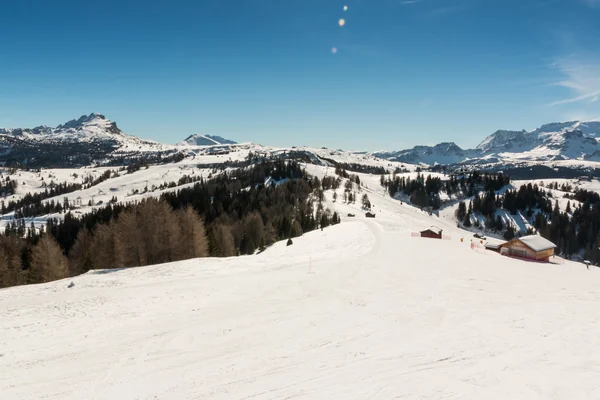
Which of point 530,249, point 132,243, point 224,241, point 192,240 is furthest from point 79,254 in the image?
point 530,249

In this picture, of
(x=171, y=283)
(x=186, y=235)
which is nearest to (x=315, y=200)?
(x=186, y=235)

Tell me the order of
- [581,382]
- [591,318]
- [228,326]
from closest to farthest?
[581,382] < [228,326] < [591,318]

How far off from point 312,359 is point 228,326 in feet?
22.3

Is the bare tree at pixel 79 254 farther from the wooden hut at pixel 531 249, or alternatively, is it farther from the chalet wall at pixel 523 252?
the wooden hut at pixel 531 249

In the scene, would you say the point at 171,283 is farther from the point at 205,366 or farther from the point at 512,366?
the point at 512,366

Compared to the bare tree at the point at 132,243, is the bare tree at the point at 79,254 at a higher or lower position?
lower

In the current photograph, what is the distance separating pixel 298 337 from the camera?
61.4 feet

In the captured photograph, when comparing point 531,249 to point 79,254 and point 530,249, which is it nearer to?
point 530,249

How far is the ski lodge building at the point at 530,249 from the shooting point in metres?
54.9

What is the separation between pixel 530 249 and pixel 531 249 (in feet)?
0.56

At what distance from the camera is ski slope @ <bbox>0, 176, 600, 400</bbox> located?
14047 millimetres

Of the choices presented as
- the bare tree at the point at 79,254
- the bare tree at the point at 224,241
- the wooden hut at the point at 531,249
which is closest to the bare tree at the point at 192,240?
the bare tree at the point at 224,241

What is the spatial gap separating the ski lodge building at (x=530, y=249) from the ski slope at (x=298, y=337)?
74.3 ft

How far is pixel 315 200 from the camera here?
15362 cm
